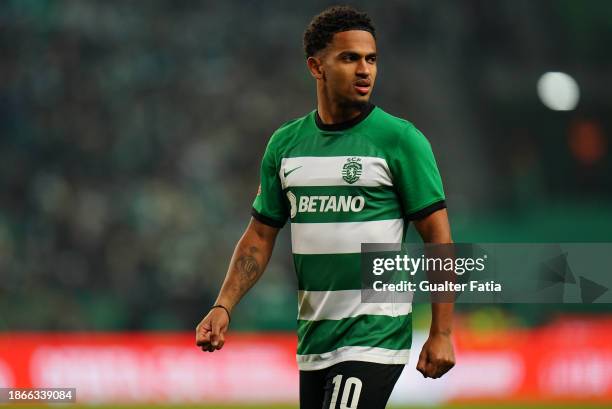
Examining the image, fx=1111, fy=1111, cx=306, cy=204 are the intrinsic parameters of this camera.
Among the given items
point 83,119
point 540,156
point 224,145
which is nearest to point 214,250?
point 224,145

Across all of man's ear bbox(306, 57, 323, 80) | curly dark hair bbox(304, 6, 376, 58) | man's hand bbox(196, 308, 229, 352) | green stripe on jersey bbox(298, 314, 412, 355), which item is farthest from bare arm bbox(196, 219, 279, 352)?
curly dark hair bbox(304, 6, 376, 58)

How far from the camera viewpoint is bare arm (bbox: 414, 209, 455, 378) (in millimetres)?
4129

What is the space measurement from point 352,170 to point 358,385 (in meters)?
0.83

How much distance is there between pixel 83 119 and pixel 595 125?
6.85 metres

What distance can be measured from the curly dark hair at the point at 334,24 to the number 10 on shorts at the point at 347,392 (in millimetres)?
1344

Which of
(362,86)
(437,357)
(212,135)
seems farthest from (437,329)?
(212,135)

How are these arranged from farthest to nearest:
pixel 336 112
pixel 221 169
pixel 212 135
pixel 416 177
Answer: pixel 212 135, pixel 221 169, pixel 336 112, pixel 416 177

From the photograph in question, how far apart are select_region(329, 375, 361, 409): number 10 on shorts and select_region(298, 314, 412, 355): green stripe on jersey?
146 mm

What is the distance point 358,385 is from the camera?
4203mm

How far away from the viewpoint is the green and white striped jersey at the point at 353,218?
14.1 ft

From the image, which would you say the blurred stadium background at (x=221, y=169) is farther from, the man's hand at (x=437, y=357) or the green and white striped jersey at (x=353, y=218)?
the man's hand at (x=437, y=357)

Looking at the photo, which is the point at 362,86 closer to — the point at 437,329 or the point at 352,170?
the point at 352,170

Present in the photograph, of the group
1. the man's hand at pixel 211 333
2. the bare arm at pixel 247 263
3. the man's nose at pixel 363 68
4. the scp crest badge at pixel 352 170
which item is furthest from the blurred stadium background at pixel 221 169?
the man's nose at pixel 363 68

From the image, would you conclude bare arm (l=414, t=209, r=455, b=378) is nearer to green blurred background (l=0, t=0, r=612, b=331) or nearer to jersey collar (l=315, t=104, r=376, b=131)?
jersey collar (l=315, t=104, r=376, b=131)
